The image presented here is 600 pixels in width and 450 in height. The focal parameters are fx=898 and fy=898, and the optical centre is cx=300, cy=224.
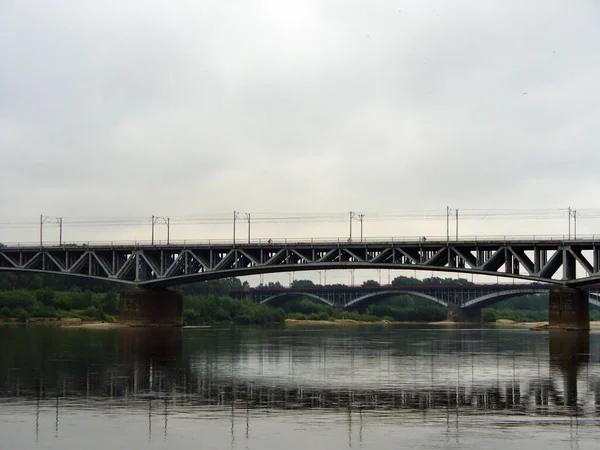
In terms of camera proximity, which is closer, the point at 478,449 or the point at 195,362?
the point at 478,449

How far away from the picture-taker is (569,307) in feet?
382

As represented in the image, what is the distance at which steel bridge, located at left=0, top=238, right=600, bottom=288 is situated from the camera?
118562 millimetres

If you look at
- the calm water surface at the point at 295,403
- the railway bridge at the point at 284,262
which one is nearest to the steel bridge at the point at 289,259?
the railway bridge at the point at 284,262

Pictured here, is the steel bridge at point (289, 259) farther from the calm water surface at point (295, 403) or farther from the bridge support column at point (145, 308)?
the calm water surface at point (295, 403)

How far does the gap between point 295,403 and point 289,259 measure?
99.1m

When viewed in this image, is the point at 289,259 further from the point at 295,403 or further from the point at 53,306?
the point at 295,403

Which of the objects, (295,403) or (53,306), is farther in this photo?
(53,306)

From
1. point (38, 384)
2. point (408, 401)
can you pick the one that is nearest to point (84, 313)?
point (38, 384)

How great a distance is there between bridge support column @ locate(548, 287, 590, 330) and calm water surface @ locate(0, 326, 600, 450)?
59269mm

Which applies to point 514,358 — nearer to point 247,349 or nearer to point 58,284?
point 247,349

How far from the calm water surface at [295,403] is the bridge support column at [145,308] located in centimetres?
7404

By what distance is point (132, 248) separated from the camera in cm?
13938

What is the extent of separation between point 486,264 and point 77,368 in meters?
80.7

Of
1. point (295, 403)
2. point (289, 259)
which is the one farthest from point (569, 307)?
point (295, 403)
